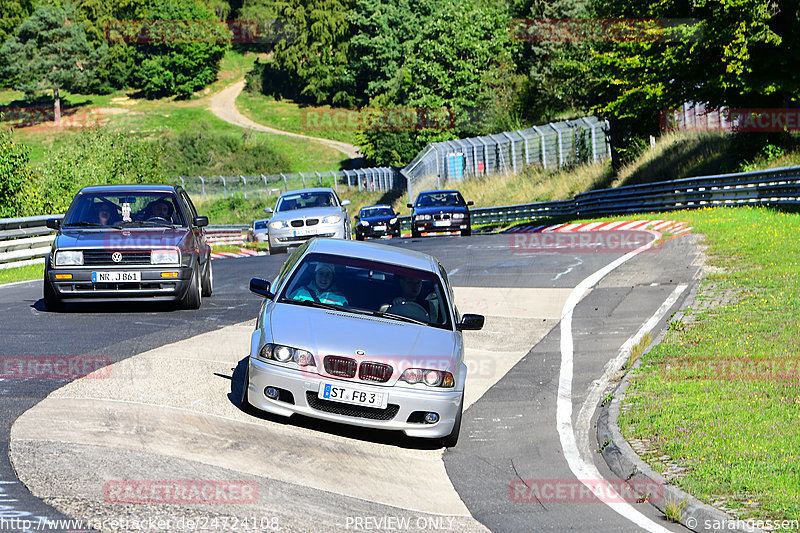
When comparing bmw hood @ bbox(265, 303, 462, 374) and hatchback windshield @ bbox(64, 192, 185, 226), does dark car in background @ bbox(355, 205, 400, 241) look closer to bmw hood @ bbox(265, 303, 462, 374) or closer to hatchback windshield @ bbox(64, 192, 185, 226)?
hatchback windshield @ bbox(64, 192, 185, 226)

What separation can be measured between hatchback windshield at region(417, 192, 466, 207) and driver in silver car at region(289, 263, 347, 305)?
25602 millimetres

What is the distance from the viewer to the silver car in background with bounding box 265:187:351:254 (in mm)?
24172

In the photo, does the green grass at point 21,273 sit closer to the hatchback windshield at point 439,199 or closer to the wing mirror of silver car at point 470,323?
the wing mirror of silver car at point 470,323

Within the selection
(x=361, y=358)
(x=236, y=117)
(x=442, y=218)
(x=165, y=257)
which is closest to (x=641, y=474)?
(x=361, y=358)

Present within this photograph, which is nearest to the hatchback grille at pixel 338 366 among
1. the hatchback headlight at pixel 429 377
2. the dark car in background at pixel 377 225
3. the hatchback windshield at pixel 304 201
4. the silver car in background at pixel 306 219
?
the hatchback headlight at pixel 429 377

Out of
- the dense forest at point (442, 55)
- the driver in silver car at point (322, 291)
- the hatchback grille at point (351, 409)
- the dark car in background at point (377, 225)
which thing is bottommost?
the dark car in background at point (377, 225)

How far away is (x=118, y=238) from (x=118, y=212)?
657mm

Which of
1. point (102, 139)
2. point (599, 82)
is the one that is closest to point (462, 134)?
point (102, 139)

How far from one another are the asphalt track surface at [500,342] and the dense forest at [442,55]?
12.6 metres

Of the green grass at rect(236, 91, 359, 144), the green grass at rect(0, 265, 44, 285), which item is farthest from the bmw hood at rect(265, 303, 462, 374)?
Result: the green grass at rect(236, 91, 359, 144)

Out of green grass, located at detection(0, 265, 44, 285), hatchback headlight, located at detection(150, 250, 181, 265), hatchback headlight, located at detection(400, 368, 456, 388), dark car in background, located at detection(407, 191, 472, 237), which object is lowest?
dark car in background, located at detection(407, 191, 472, 237)

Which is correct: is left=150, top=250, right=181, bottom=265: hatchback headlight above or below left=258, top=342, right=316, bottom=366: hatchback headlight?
below

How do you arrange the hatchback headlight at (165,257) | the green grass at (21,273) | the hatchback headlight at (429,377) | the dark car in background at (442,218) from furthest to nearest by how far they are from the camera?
the dark car in background at (442,218), the green grass at (21,273), the hatchback headlight at (165,257), the hatchback headlight at (429,377)

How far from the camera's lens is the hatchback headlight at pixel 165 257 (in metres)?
13.7
